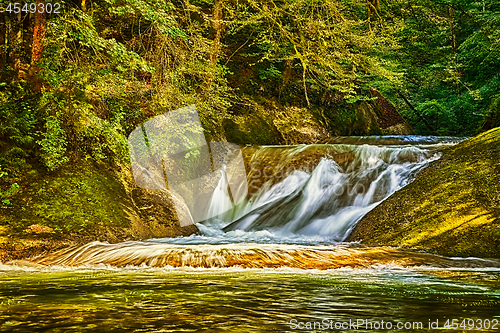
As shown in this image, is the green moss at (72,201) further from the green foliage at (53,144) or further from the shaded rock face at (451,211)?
the shaded rock face at (451,211)

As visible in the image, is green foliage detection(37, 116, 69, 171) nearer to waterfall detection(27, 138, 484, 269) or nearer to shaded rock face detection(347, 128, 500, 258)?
waterfall detection(27, 138, 484, 269)

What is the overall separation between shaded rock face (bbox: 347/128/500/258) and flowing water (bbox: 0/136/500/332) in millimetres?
503

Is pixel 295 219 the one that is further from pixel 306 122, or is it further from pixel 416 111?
pixel 416 111

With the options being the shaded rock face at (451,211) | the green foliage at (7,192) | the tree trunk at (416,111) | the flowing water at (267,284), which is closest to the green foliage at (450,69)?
the tree trunk at (416,111)

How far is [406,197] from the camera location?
7645 millimetres

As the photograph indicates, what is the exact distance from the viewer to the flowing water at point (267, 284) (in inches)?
95.4

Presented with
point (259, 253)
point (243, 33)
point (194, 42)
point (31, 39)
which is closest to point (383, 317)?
point (259, 253)

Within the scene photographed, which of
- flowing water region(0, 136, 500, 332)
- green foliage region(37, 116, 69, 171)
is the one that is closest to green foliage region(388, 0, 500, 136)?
flowing water region(0, 136, 500, 332)

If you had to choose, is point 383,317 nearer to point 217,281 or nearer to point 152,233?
point 217,281

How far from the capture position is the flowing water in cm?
242

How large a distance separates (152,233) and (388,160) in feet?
20.3

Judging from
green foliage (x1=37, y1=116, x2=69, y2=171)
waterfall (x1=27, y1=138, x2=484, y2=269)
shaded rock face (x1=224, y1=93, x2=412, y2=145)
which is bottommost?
waterfall (x1=27, y1=138, x2=484, y2=269)

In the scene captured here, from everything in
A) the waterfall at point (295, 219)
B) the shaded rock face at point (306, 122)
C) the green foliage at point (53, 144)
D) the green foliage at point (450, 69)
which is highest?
the green foliage at point (450, 69)

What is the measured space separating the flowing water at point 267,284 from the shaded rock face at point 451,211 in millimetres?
503
